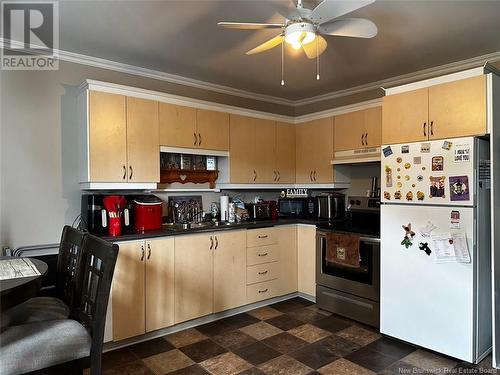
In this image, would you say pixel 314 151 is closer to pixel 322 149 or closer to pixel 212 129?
pixel 322 149

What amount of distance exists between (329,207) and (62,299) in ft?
9.41

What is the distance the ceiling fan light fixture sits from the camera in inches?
83.6

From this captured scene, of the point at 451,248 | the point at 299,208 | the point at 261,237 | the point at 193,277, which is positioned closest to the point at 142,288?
the point at 193,277

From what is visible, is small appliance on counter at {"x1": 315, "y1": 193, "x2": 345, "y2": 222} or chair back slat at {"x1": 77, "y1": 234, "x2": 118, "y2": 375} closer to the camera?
chair back slat at {"x1": 77, "y1": 234, "x2": 118, "y2": 375}

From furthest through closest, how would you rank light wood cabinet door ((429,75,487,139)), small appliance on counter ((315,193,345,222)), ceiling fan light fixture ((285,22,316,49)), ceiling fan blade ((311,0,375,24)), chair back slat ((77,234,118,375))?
small appliance on counter ((315,193,345,222))
light wood cabinet door ((429,75,487,139))
ceiling fan light fixture ((285,22,316,49))
ceiling fan blade ((311,0,375,24))
chair back slat ((77,234,118,375))

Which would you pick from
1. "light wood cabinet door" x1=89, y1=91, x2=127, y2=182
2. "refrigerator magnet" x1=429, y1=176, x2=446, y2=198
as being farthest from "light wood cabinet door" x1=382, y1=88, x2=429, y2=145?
"light wood cabinet door" x1=89, y1=91, x2=127, y2=182

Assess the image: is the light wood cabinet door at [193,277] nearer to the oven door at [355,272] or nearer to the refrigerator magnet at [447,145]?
the oven door at [355,272]

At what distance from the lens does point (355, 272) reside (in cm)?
328

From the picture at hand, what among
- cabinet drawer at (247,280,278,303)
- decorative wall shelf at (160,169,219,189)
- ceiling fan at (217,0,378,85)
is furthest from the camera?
cabinet drawer at (247,280,278,303)

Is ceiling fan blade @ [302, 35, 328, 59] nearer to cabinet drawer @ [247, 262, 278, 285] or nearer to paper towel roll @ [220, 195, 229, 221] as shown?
paper towel roll @ [220, 195, 229, 221]

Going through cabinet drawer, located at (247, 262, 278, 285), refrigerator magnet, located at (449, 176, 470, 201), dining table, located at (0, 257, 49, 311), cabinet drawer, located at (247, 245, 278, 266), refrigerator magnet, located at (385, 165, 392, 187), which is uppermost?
refrigerator magnet, located at (385, 165, 392, 187)

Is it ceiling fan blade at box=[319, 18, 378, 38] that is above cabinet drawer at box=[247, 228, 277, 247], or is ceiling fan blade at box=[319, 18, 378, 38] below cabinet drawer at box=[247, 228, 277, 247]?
above

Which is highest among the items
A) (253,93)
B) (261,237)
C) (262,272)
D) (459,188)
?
(253,93)

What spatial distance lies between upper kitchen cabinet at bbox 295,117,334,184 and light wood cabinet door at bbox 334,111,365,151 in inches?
3.9
